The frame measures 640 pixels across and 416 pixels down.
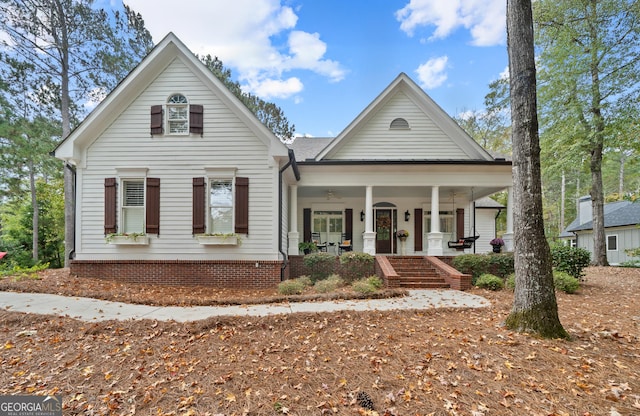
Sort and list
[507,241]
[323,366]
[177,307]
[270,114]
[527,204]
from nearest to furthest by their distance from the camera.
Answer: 1. [323,366]
2. [527,204]
3. [177,307]
4. [507,241]
5. [270,114]

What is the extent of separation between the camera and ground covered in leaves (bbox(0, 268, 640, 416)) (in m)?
2.78

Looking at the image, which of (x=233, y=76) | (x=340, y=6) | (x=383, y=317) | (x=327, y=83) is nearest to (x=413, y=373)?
(x=383, y=317)

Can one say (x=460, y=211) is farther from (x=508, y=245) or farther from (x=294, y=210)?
(x=294, y=210)

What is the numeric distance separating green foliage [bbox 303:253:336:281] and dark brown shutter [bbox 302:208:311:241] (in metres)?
3.17

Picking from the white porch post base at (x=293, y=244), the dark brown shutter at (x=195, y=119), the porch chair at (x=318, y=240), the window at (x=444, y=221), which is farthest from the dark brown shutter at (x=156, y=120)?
the window at (x=444, y=221)

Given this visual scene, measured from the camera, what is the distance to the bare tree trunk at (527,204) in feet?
13.4

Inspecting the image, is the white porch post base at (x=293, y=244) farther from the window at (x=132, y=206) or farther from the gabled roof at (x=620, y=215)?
the gabled roof at (x=620, y=215)

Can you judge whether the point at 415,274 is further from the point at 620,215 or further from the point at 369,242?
the point at 620,215

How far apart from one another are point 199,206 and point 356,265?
5.43 m

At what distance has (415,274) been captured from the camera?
9.43m

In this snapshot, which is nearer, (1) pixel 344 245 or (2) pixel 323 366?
(2) pixel 323 366

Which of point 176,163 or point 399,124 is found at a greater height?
point 399,124

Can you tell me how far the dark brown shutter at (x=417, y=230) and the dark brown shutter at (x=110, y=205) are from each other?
1164 cm

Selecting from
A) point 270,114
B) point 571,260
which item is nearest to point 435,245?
point 571,260
